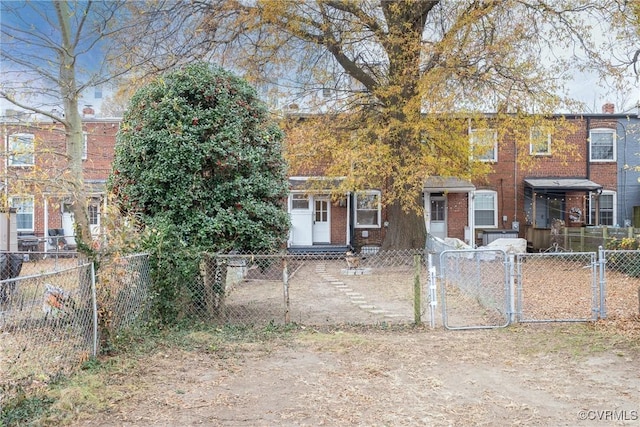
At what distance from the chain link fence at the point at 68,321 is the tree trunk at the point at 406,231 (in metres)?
12.0

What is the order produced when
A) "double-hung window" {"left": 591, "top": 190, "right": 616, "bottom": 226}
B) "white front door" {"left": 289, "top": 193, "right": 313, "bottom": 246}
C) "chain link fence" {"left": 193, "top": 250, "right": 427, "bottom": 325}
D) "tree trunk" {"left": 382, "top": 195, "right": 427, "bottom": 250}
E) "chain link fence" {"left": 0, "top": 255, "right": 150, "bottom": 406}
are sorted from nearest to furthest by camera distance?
"chain link fence" {"left": 0, "top": 255, "right": 150, "bottom": 406} < "chain link fence" {"left": 193, "top": 250, "right": 427, "bottom": 325} < "tree trunk" {"left": 382, "top": 195, "right": 427, "bottom": 250} < "white front door" {"left": 289, "top": 193, "right": 313, "bottom": 246} < "double-hung window" {"left": 591, "top": 190, "right": 616, "bottom": 226}

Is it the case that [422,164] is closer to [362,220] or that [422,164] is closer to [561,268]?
[561,268]

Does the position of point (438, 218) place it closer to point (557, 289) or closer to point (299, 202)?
point (299, 202)

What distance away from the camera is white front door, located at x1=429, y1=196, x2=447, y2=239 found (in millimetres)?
22312

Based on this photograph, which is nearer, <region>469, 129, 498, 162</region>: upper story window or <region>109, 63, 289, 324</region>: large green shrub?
<region>109, 63, 289, 324</region>: large green shrub

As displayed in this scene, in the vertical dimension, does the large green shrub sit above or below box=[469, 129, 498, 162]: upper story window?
below

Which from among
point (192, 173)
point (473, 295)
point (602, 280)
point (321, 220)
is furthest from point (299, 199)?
point (602, 280)

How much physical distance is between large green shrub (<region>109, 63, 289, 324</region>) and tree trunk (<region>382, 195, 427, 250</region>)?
32.3 ft

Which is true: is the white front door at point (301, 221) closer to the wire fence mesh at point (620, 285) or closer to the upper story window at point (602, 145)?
the wire fence mesh at point (620, 285)

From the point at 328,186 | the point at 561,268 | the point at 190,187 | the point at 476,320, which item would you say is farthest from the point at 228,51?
the point at 561,268

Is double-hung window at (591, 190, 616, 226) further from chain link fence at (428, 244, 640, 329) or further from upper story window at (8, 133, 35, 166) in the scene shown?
upper story window at (8, 133, 35, 166)

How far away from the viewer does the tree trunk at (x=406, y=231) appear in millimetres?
17562

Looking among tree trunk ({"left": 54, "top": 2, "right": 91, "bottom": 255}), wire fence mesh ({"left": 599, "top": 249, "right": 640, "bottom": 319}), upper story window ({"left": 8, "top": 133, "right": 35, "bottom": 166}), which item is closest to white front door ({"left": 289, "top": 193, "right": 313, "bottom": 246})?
wire fence mesh ({"left": 599, "top": 249, "right": 640, "bottom": 319})

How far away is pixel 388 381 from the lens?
5.38m
